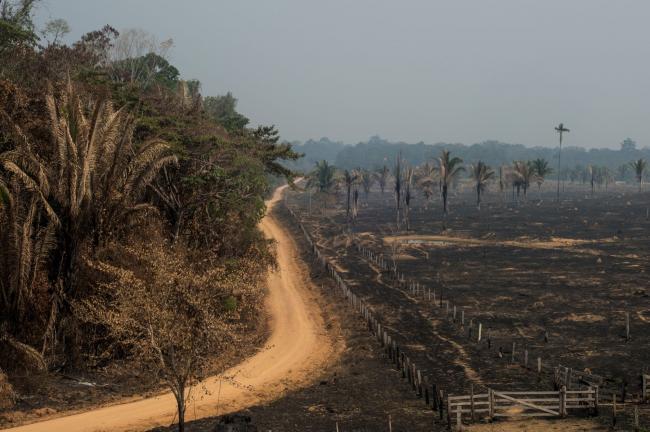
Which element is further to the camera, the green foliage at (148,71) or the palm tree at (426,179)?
the palm tree at (426,179)

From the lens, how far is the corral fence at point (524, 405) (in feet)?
75.3

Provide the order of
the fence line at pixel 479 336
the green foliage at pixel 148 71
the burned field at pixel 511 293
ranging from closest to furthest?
1. the fence line at pixel 479 336
2. the burned field at pixel 511 293
3. the green foliage at pixel 148 71

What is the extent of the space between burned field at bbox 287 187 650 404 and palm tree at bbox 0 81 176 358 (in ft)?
58.4

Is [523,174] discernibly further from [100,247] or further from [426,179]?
[100,247]

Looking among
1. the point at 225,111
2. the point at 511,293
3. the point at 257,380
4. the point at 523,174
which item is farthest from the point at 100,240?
the point at 523,174

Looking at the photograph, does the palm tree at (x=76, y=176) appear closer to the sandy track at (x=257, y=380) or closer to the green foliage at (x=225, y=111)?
the sandy track at (x=257, y=380)

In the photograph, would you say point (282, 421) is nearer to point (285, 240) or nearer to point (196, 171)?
point (196, 171)

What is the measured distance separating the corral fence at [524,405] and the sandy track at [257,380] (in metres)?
8.73

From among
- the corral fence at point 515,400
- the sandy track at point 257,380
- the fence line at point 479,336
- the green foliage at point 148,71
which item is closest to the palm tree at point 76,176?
the sandy track at point 257,380

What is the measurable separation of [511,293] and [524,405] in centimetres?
2660

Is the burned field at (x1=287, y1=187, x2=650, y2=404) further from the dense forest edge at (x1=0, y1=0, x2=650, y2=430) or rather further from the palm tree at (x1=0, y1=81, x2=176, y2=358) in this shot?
the palm tree at (x1=0, y1=81, x2=176, y2=358)

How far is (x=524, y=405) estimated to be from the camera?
23531 millimetres

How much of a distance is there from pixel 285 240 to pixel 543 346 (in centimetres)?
4894

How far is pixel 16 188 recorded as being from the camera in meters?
25.5
